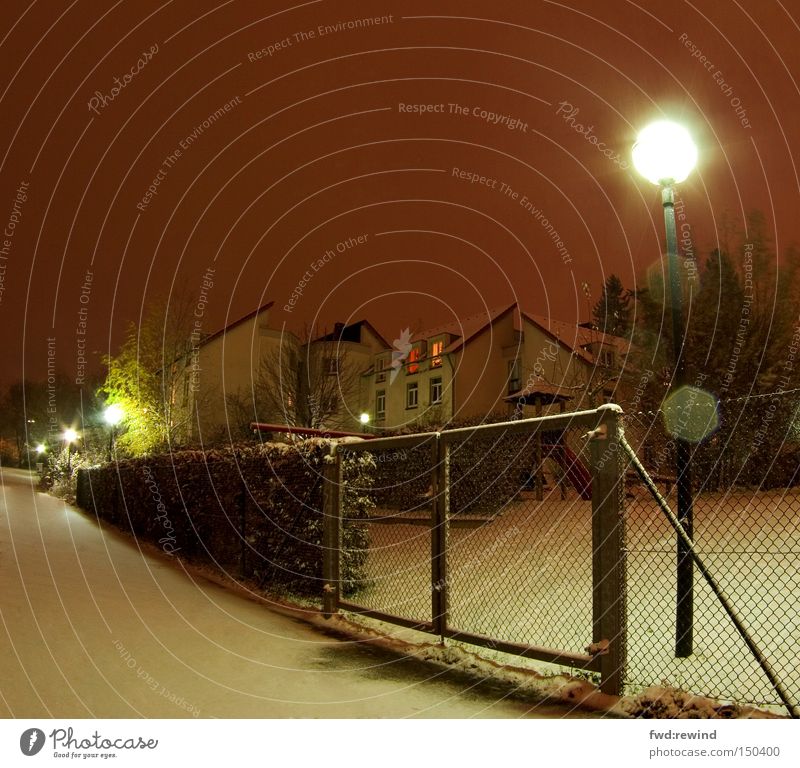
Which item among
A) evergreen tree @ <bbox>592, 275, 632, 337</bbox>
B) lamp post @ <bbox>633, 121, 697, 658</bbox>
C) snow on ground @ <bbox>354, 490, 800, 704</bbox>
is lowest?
snow on ground @ <bbox>354, 490, 800, 704</bbox>

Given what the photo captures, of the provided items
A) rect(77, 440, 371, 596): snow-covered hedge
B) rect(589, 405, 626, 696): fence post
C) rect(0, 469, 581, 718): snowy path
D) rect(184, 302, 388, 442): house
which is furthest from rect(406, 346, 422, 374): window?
rect(589, 405, 626, 696): fence post

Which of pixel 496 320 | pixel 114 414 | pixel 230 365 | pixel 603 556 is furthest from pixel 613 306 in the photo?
pixel 603 556

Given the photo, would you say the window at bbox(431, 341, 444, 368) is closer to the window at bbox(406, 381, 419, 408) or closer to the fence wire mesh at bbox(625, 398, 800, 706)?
the window at bbox(406, 381, 419, 408)

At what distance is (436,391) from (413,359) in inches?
91.1

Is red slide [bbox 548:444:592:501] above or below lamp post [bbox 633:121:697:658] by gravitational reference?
below

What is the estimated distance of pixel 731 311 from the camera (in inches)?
559

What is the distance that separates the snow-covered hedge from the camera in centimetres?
736

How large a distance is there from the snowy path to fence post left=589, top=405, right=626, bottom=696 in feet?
1.37

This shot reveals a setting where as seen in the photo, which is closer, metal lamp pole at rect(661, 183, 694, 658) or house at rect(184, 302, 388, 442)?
metal lamp pole at rect(661, 183, 694, 658)

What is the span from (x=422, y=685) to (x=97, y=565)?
6418 millimetres

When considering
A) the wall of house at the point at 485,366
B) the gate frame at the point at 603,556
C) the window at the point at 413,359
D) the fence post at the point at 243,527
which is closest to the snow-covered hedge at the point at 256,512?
the fence post at the point at 243,527
